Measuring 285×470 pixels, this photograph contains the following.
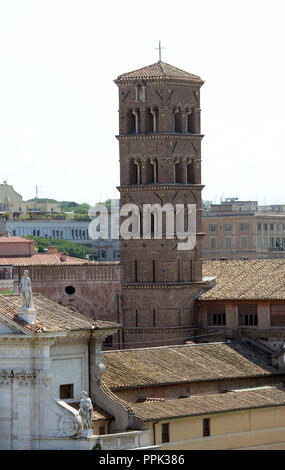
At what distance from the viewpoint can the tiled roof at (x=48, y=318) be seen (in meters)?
56.1

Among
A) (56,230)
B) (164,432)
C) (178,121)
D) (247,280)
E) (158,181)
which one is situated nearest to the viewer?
(164,432)

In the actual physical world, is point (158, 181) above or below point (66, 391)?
above

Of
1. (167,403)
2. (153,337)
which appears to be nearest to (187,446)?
(167,403)

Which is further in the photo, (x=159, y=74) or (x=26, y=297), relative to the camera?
(x=159, y=74)

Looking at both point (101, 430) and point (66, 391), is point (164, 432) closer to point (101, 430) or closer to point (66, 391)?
point (101, 430)

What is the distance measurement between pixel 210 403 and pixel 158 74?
18.5 metres

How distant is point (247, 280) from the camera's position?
76.3m

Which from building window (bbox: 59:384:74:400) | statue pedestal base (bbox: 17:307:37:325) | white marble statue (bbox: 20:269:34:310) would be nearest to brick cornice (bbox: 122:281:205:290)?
building window (bbox: 59:384:74:400)

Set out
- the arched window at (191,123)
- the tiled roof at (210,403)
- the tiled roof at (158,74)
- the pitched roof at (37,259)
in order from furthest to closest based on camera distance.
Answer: the pitched roof at (37,259), the arched window at (191,123), the tiled roof at (158,74), the tiled roof at (210,403)

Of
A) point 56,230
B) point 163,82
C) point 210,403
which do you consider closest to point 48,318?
point 210,403

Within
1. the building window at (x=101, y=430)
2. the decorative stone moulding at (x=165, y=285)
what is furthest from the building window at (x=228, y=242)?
the building window at (x=101, y=430)

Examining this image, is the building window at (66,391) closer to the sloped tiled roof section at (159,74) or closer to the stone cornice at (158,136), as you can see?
the stone cornice at (158,136)

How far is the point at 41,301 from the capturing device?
200ft

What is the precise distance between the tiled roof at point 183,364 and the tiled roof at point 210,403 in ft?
3.74
